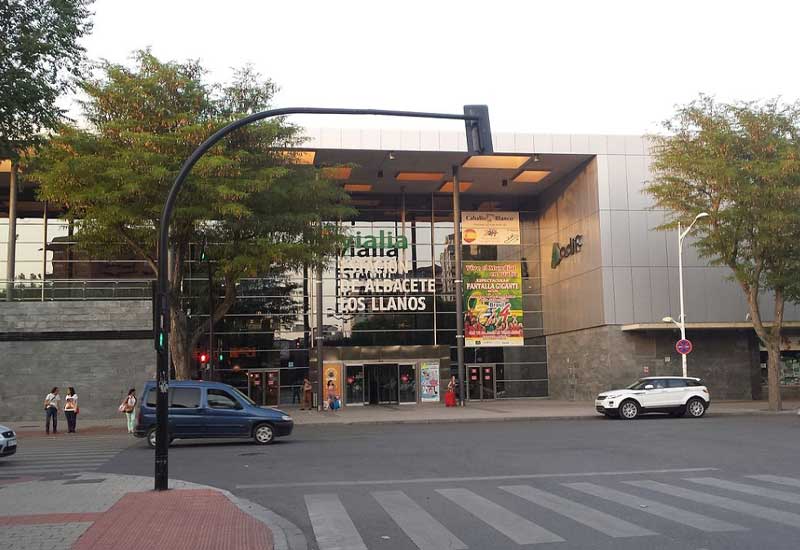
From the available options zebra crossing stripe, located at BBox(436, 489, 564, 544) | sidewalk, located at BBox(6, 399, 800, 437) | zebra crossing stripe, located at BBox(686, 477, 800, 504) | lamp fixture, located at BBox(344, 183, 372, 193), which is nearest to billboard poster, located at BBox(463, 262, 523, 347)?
lamp fixture, located at BBox(344, 183, 372, 193)

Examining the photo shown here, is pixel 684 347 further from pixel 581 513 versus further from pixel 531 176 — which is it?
pixel 581 513

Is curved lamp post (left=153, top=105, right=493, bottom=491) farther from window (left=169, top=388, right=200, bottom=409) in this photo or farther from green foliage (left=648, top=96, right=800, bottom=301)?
green foliage (left=648, top=96, right=800, bottom=301)

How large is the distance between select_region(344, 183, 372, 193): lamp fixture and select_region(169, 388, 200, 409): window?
23.8 meters

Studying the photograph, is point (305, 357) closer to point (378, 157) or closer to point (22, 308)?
point (378, 157)

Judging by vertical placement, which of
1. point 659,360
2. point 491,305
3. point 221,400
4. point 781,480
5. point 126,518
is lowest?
point 781,480

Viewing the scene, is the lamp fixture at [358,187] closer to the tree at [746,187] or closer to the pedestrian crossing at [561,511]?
the tree at [746,187]

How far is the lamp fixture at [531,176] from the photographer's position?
1651 inches

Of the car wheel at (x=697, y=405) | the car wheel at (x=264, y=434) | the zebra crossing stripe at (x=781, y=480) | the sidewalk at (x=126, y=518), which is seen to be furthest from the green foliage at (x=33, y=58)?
the car wheel at (x=697, y=405)

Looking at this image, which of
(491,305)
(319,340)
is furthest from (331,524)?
(491,305)

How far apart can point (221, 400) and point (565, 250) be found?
25636 millimetres

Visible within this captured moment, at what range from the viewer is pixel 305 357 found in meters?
40.7

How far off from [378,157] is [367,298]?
24.6 ft

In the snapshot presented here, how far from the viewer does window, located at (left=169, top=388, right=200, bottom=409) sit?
20422 millimetres

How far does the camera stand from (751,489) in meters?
11.5
